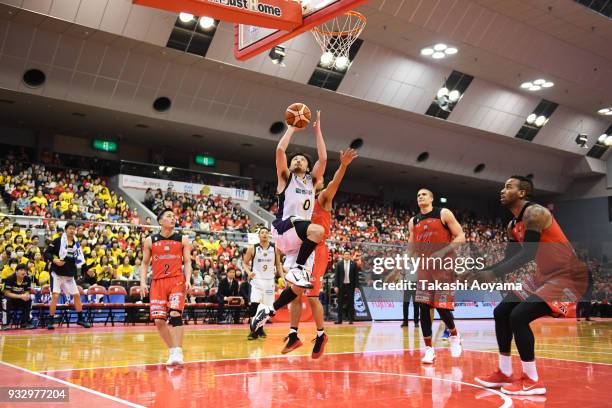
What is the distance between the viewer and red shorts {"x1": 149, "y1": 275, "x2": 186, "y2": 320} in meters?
7.53

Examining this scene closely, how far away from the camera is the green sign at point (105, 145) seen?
28.9 m

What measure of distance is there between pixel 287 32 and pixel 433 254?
15.8 ft

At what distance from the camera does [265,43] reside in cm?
1053

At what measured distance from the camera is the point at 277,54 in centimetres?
2270

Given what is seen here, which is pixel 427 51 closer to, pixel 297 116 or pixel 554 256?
pixel 297 116

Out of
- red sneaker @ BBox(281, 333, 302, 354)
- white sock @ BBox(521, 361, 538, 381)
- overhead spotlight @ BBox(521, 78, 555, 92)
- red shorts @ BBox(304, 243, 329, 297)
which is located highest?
overhead spotlight @ BBox(521, 78, 555, 92)

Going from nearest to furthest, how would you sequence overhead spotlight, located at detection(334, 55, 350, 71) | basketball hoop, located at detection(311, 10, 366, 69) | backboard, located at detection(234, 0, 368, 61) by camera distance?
backboard, located at detection(234, 0, 368, 61)
basketball hoop, located at detection(311, 10, 366, 69)
overhead spotlight, located at detection(334, 55, 350, 71)

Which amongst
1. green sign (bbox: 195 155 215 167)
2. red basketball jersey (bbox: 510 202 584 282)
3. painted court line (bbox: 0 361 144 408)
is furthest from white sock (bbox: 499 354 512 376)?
green sign (bbox: 195 155 215 167)

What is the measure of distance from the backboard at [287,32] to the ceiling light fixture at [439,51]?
15.3 metres

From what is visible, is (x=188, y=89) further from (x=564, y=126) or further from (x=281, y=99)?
(x=564, y=126)

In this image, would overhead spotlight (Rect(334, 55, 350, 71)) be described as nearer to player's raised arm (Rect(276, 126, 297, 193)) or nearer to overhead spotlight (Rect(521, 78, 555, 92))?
overhead spotlight (Rect(521, 78, 555, 92))

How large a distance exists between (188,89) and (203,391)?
65.2ft

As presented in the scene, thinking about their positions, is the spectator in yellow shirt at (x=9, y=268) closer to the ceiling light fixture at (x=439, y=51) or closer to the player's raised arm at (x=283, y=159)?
the player's raised arm at (x=283, y=159)

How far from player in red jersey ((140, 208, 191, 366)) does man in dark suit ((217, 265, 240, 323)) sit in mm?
8164
